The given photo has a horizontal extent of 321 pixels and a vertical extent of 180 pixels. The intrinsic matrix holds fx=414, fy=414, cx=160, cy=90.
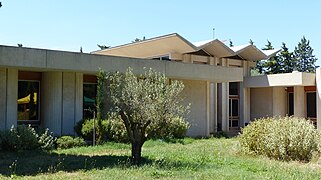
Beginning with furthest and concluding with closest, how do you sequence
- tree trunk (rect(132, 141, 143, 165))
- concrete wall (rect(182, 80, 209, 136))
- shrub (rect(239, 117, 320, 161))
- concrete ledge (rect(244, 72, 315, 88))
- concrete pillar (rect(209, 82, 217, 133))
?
1. concrete pillar (rect(209, 82, 217, 133))
2. concrete ledge (rect(244, 72, 315, 88))
3. concrete wall (rect(182, 80, 209, 136))
4. shrub (rect(239, 117, 320, 161))
5. tree trunk (rect(132, 141, 143, 165))

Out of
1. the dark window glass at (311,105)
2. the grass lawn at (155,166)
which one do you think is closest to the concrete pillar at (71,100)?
the grass lawn at (155,166)

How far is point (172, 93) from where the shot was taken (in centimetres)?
1448

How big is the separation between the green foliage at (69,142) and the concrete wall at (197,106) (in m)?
7.96

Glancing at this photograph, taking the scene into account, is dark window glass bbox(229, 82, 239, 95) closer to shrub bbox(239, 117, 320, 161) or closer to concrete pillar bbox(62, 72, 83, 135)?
concrete pillar bbox(62, 72, 83, 135)

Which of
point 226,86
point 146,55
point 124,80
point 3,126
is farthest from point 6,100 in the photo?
point 226,86

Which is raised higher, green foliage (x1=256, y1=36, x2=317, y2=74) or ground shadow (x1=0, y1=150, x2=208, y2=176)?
green foliage (x1=256, y1=36, x2=317, y2=74)

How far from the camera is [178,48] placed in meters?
26.9

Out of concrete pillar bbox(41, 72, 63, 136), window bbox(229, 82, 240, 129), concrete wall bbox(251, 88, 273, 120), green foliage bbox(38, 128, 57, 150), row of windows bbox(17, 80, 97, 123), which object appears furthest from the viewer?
concrete wall bbox(251, 88, 273, 120)

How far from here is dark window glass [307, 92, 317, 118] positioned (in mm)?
30359

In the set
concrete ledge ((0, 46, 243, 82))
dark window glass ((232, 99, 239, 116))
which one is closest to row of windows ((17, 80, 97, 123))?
concrete ledge ((0, 46, 243, 82))

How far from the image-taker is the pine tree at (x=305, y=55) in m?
74.8

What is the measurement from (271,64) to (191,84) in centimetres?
3786

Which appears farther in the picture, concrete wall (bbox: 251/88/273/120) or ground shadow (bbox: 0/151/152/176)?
concrete wall (bbox: 251/88/273/120)

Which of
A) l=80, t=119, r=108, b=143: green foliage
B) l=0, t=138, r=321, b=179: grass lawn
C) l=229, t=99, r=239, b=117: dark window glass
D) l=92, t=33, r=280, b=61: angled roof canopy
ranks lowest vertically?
l=0, t=138, r=321, b=179: grass lawn
